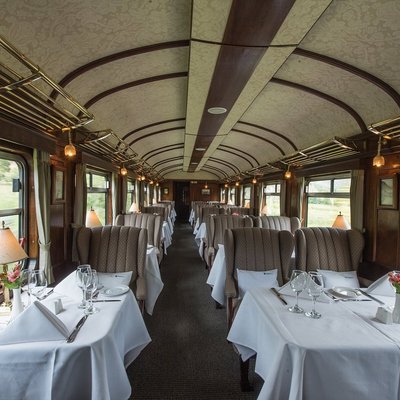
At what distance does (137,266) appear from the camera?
9.71 feet

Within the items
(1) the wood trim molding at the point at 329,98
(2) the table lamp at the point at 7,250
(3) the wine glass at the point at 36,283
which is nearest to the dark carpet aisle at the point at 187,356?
(3) the wine glass at the point at 36,283

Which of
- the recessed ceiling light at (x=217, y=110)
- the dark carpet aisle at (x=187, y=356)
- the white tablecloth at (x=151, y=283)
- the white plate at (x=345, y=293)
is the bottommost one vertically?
the dark carpet aisle at (x=187, y=356)

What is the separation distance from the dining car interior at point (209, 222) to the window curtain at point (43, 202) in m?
0.02

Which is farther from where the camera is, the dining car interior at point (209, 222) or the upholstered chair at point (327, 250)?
the upholstered chair at point (327, 250)

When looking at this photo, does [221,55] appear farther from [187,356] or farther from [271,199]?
[271,199]

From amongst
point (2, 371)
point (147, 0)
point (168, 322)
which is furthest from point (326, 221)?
point (2, 371)

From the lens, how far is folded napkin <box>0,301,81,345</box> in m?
1.41

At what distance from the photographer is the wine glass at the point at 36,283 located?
1.89m

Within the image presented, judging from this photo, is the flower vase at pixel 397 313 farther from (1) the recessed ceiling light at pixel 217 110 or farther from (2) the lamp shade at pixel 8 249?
(1) the recessed ceiling light at pixel 217 110

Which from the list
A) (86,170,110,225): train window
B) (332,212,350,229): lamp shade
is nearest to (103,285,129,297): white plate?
(86,170,110,225): train window

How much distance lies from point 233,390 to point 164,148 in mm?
7037

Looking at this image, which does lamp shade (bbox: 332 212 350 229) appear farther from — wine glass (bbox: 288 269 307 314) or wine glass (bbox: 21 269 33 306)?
wine glass (bbox: 21 269 33 306)

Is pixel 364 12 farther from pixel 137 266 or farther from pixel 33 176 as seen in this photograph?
pixel 33 176

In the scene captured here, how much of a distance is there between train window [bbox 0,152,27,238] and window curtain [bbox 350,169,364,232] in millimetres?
4241
